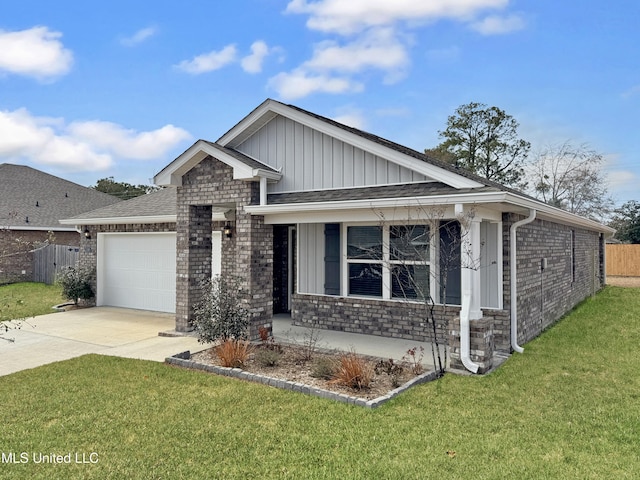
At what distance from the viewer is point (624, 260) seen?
27312 mm

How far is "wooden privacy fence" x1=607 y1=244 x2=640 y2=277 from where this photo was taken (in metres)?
27.1

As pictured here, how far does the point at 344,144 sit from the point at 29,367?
21.4ft

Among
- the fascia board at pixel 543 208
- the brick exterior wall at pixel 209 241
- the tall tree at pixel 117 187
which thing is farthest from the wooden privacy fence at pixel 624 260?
the tall tree at pixel 117 187

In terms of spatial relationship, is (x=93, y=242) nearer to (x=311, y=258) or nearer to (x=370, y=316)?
(x=311, y=258)

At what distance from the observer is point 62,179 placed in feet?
88.0

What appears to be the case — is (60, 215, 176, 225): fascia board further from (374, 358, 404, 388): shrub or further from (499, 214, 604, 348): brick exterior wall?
(499, 214, 604, 348): brick exterior wall

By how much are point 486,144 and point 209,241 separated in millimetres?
27202

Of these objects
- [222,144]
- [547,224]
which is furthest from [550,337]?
[222,144]

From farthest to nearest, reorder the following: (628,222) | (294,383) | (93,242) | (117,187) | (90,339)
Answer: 1. (117,187)
2. (628,222)
3. (93,242)
4. (90,339)
5. (294,383)

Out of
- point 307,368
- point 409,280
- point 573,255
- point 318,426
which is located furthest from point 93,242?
point 573,255

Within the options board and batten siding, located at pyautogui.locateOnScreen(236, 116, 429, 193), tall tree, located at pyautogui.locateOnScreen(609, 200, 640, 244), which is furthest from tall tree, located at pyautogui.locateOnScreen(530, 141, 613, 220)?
board and batten siding, located at pyautogui.locateOnScreen(236, 116, 429, 193)

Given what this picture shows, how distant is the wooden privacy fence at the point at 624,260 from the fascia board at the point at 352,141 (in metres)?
26.0

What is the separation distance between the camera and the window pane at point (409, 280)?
8633mm

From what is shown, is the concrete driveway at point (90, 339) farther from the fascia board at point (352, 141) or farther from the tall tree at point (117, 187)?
the tall tree at point (117, 187)
